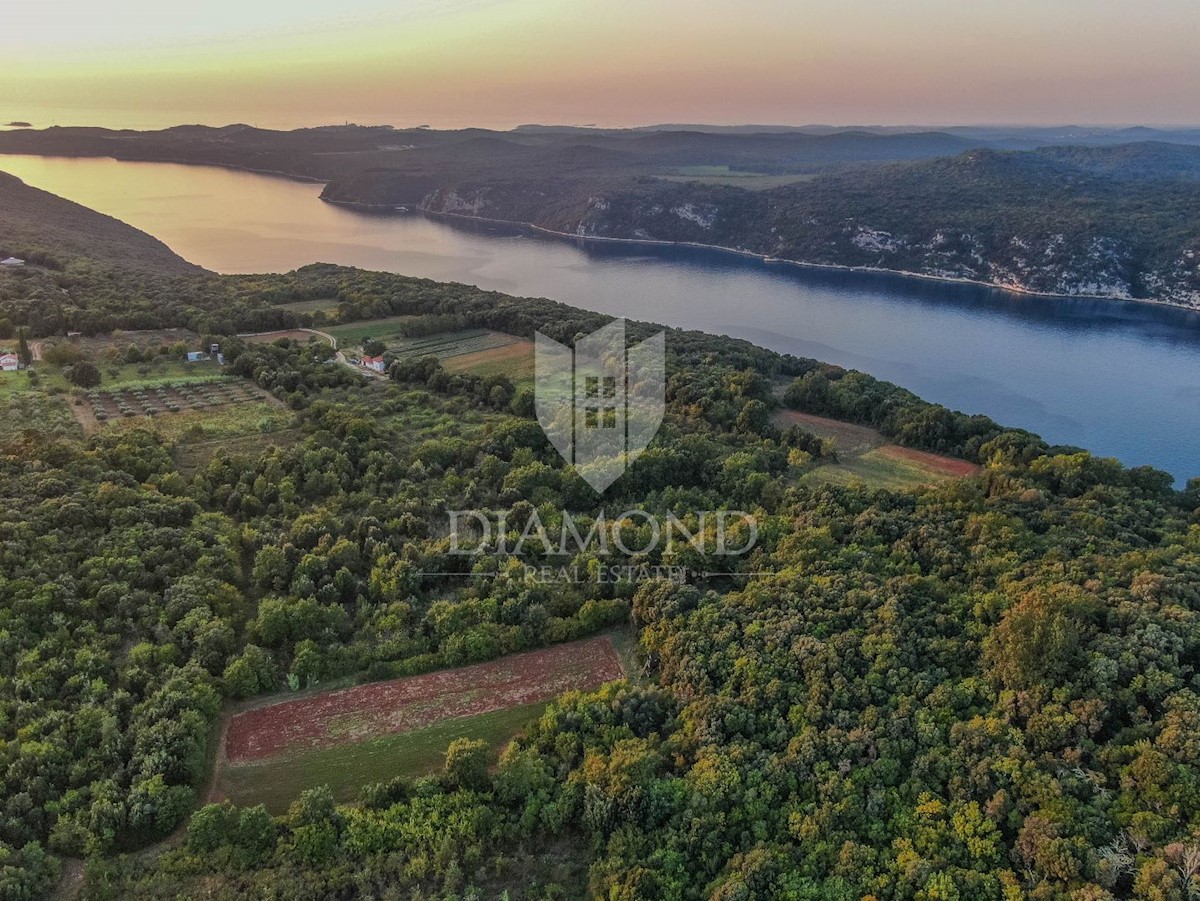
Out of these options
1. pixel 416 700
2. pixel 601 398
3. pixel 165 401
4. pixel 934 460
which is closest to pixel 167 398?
pixel 165 401

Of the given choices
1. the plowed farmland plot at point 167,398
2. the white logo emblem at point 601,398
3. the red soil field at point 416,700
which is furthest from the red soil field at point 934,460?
the plowed farmland plot at point 167,398

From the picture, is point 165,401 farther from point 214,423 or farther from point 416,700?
point 416,700

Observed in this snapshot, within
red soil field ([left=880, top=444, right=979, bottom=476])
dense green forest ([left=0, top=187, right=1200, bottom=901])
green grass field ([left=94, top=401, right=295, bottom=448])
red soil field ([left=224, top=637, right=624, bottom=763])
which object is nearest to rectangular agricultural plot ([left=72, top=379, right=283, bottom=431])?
green grass field ([left=94, top=401, right=295, bottom=448])

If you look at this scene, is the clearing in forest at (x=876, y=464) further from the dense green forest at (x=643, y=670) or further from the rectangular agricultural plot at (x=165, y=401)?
the rectangular agricultural plot at (x=165, y=401)

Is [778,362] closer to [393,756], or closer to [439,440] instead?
[439,440]

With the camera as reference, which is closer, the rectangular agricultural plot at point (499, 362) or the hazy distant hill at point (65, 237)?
the rectangular agricultural plot at point (499, 362)

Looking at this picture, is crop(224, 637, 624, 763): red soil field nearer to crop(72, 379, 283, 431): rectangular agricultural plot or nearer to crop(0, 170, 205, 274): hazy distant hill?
crop(72, 379, 283, 431): rectangular agricultural plot
